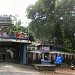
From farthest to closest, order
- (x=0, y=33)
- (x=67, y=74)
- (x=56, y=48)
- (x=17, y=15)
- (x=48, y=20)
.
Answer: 1. (x=17, y=15)
2. (x=56, y=48)
3. (x=48, y=20)
4. (x=0, y=33)
5. (x=67, y=74)

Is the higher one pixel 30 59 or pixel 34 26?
pixel 34 26

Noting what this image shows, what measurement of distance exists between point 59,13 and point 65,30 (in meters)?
2.33

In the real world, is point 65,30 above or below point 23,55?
above

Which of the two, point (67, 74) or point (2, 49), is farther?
point (2, 49)

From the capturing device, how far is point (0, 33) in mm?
34031

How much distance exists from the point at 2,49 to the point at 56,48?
7640mm

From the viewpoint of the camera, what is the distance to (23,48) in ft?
114

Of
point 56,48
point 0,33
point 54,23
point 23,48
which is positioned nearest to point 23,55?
point 23,48

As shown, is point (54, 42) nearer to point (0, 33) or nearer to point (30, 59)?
point (30, 59)

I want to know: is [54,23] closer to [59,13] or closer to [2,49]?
[59,13]

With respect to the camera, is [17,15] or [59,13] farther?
[17,15]

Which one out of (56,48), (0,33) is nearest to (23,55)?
(0,33)

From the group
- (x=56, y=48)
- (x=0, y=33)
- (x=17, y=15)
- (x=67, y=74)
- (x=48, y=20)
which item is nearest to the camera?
(x=67, y=74)

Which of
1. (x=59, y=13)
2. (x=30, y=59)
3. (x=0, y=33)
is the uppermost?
(x=59, y=13)
